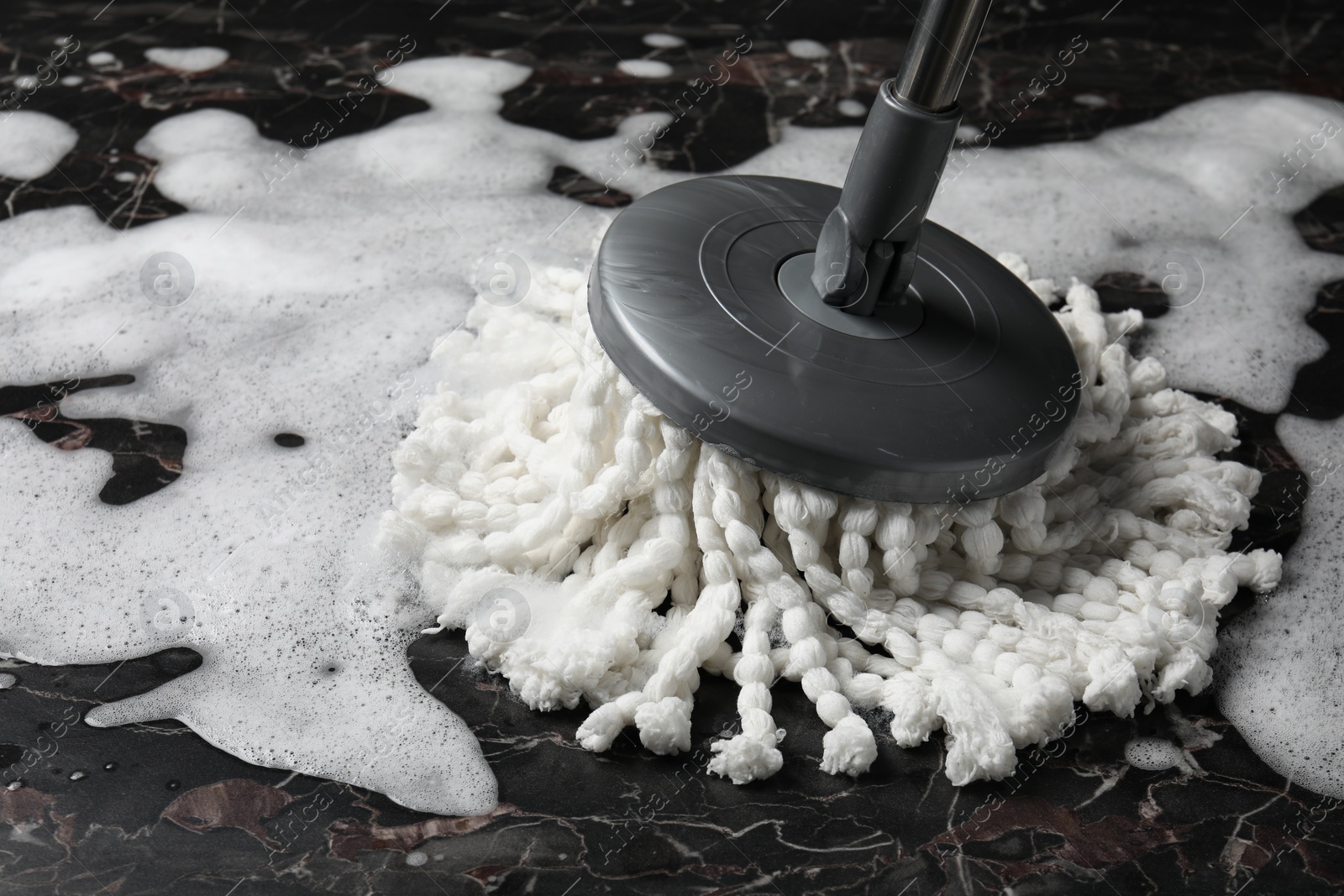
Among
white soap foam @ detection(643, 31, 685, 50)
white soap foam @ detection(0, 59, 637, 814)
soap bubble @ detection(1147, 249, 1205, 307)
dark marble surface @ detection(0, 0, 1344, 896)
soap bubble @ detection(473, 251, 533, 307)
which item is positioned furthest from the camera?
white soap foam @ detection(643, 31, 685, 50)

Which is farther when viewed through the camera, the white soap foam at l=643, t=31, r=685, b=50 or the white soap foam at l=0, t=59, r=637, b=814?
the white soap foam at l=643, t=31, r=685, b=50

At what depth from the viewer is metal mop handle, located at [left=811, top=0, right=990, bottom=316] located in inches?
30.1

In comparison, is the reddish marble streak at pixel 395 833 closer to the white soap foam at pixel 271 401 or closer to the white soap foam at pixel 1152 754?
the white soap foam at pixel 271 401

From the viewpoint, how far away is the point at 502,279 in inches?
46.6

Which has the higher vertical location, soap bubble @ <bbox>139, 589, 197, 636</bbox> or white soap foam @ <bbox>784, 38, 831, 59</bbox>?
white soap foam @ <bbox>784, 38, 831, 59</bbox>

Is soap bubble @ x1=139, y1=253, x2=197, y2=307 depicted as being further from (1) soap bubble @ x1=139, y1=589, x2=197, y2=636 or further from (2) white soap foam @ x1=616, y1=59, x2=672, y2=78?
(2) white soap foam @ x1=616, y1=59, x2=672, y2=78

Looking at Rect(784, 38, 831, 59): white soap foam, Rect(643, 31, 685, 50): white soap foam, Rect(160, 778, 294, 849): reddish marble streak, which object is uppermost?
Rect(643, 31, 685, 50): white soap foam

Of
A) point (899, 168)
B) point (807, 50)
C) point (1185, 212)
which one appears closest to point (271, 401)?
point (899, 168)

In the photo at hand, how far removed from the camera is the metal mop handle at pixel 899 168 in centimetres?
76

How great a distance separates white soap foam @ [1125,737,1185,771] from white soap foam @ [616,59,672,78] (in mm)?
1085

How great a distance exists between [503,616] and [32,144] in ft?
3.07

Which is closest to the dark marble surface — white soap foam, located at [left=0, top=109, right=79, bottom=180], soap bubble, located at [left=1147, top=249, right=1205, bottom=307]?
soap bubble, located at [left=1147, top=249, right=1205, bottom=307]

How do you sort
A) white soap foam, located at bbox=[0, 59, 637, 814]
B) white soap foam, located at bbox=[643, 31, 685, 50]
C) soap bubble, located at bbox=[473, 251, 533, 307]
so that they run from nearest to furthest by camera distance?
white soap foam, located at bbox=[0, 59, 637, 814] → soap bubble, located at bbox=[473, 251, 533, 307] → white soap foam, located at bbox=[643, 31, 685, 50]

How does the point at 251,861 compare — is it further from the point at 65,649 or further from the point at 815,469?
the point at 815,469
